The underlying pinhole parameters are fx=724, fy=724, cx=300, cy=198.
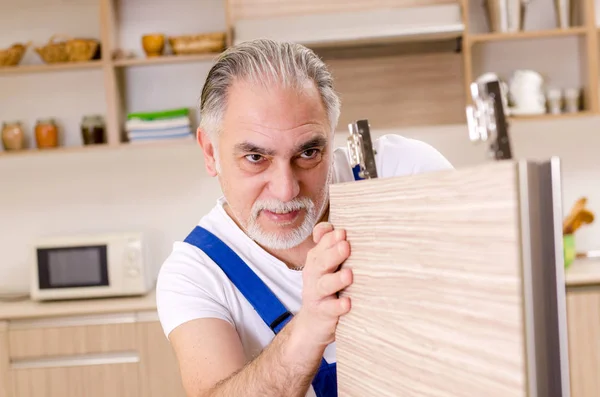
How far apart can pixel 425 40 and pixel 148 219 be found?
1.56 m

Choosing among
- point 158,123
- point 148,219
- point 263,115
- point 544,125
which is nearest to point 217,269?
point 263,115

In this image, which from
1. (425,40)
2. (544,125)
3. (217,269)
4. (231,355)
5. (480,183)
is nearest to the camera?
(480,183)

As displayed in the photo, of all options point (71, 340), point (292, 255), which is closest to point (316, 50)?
point (71, 340)

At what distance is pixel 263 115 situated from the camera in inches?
49.3

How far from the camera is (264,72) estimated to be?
1.29 metres

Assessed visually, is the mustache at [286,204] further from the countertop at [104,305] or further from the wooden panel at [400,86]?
the wooden panel at [400,86]

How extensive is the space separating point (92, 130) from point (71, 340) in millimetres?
950

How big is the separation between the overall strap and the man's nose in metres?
0.18

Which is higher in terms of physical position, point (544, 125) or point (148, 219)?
point (544, 125)

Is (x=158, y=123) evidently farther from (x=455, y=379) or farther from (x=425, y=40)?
(x=455, y=379)

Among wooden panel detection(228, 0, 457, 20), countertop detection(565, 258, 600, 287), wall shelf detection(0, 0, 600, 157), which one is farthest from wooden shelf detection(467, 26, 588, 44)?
countertop detection(565, 258, 600, 287)

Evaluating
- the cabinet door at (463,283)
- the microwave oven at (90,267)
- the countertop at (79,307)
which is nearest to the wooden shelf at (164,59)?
the microwave oven at (90,267)

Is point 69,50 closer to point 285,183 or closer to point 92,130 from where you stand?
point 92,130

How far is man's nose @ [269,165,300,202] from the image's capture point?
123cm
